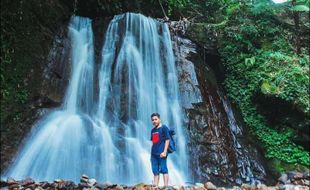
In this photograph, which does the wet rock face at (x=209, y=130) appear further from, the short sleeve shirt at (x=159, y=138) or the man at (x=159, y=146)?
the short sleeve shirt at (x=159, y=138)

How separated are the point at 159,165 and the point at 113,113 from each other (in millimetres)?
3211

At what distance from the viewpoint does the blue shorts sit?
6.47 m

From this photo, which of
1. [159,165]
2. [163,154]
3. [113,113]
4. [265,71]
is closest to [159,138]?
[163,154]

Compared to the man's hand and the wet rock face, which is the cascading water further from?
the man's hand

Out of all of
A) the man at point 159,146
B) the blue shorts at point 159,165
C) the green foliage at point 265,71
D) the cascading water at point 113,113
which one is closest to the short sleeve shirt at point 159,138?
the man at point 159,146

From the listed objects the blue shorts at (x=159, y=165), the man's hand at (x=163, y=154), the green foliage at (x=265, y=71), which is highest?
the green foliage at (x=265, y=71)

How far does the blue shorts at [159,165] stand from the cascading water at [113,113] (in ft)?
4.40

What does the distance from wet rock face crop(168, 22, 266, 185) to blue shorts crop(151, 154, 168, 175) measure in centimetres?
267

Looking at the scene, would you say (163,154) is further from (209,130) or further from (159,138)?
(209,130)

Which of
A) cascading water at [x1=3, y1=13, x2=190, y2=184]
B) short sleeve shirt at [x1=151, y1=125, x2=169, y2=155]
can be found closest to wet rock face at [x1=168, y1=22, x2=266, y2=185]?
cascading water at [x1=3, y1=13, x2=190, y2=184]

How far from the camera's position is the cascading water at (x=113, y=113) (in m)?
7.68

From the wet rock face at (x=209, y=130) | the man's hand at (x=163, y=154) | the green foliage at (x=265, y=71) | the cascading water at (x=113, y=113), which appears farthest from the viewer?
the green foliage at (x=265, y=71)

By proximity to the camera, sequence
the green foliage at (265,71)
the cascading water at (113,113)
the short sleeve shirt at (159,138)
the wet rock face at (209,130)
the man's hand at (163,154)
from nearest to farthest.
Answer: the man's hand at (163,154) < the short sleeve shirt at (159,138) < the cascading water at (113,113) < the wet rock face at (209,130) < the green foliage at (265,71)

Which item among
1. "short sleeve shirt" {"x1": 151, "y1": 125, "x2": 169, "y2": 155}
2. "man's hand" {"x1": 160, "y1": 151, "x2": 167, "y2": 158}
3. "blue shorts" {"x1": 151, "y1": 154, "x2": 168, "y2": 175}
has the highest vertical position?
"short sleeve shirt" {"x1": 151, "y1": 125, "x2": 169, "y2": 155}
